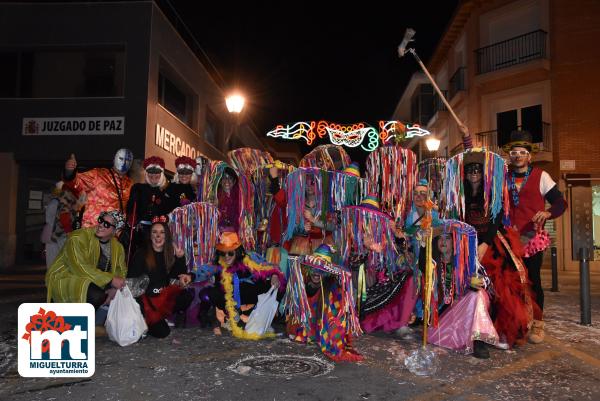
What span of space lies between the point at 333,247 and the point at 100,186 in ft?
9.36

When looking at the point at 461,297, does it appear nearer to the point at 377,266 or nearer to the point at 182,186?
the point at 377,266

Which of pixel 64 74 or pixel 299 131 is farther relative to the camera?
pixel 64 74

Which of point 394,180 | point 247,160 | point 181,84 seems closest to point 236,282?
point 247,160

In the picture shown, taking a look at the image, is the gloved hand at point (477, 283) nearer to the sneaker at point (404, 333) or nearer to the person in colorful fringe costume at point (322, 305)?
the sneaker at point (404, 333)

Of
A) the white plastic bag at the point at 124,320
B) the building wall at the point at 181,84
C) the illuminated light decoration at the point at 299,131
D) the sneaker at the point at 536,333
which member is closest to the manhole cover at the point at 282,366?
the white plastic bag at the point at 124,320

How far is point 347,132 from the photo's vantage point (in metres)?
6.66

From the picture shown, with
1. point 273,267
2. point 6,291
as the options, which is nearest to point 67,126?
point 6,291

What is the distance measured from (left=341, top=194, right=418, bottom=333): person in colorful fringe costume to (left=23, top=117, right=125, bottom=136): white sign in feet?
28.9

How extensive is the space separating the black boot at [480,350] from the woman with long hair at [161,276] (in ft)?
8.81

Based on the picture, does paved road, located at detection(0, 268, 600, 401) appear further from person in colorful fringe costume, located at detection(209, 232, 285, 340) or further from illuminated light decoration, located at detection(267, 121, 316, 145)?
illuminated light decoration, located at detection(267, 121, 316, 145)

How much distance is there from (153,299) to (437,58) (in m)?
18.5

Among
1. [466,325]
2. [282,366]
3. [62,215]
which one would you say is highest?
[62,215]

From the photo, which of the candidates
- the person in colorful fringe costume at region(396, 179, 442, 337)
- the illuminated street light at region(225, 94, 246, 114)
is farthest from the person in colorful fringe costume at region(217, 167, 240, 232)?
the illuminated street light at region(225, 94, 246, 114)

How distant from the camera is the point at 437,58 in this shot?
19.7m
